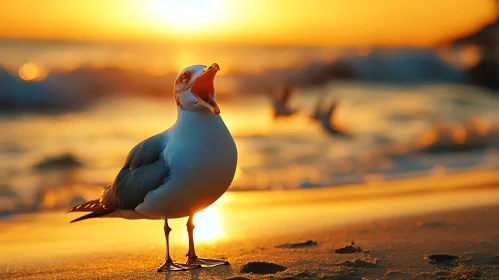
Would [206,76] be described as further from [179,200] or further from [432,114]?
[432,114]

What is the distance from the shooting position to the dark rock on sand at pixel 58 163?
9.62 metres

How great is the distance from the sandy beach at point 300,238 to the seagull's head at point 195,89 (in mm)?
917

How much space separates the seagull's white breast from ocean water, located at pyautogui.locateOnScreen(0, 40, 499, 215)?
3088 millimetres

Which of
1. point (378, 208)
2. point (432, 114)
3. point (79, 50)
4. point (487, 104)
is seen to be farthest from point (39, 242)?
point (79, 50)

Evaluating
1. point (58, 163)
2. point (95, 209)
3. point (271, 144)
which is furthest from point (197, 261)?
point (271, 144)

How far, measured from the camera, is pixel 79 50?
2791 cm

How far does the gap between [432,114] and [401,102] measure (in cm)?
256

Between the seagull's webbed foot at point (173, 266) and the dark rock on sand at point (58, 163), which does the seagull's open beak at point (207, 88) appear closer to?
the seagull's webbed foot at point (173, 266)

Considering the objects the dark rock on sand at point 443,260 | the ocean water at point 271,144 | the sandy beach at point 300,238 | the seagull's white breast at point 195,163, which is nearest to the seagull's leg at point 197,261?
the sandy beach at point 300,238

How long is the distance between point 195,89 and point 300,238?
155cm

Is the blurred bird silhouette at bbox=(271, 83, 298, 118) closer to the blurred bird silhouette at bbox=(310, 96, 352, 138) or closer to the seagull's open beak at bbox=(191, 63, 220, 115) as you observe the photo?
the blurred bird silhouette at bbox=(310, 96, 352, 138)

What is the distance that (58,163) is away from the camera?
9.82 m

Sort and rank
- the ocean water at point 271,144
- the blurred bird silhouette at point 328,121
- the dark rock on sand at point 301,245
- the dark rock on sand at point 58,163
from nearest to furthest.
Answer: the dark rock on sand at point 301,245 → the ocean water at point 271,144 → the dark rock on sand at point 58,163 → the blurred bird silhouette at point 328,121

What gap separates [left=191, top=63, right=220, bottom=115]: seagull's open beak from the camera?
165 inches
